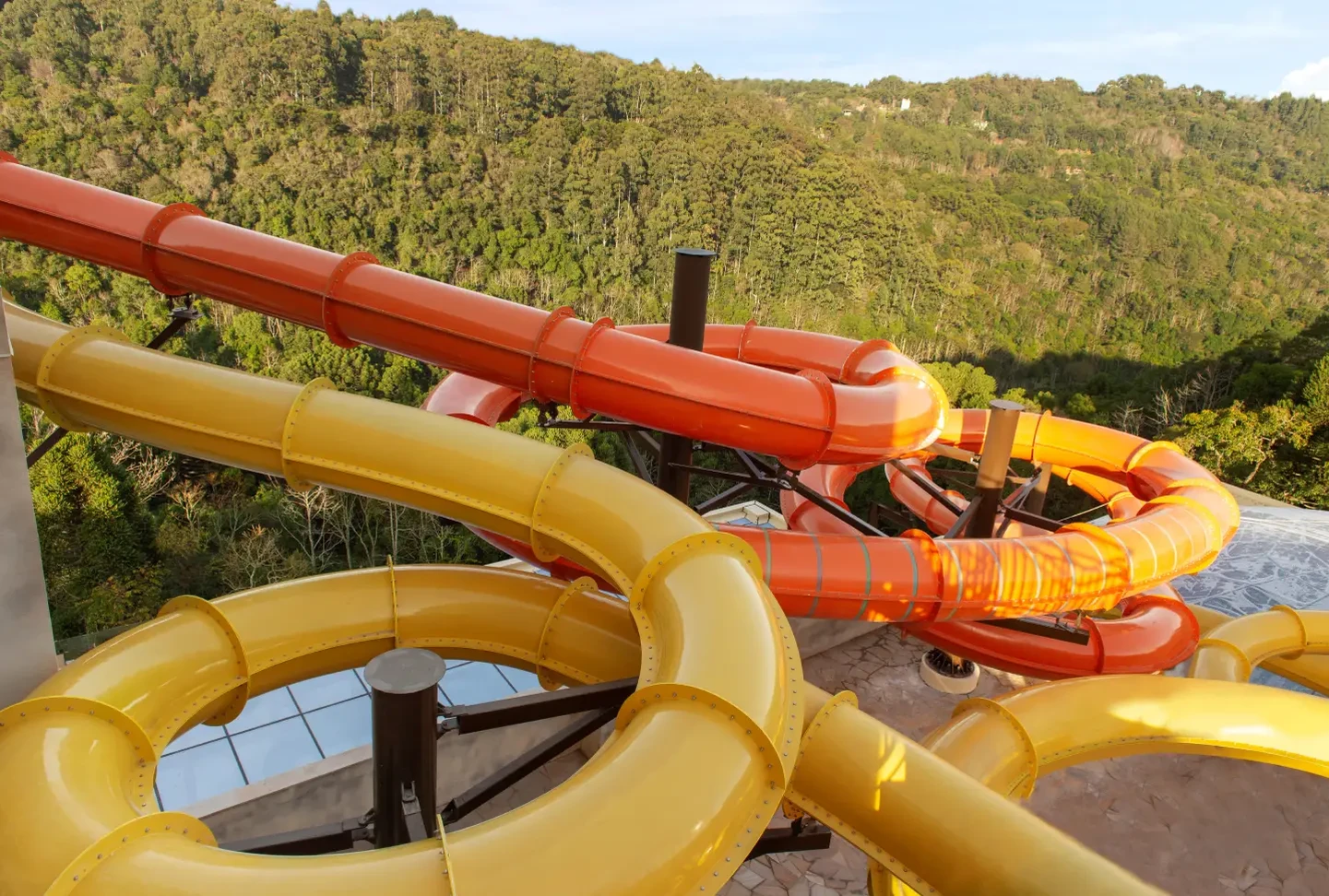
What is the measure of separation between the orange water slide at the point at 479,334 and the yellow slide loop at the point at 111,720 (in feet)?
10.5

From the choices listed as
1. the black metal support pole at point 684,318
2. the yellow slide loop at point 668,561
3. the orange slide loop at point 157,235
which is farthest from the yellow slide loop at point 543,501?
the orange slide loop at point 157,235

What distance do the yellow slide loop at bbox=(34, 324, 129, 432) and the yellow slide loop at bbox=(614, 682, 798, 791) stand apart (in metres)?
4.32

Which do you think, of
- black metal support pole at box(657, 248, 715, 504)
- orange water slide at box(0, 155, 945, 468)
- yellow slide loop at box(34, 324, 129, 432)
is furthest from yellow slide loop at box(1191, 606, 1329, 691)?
yellow slide loop at box(34, 324, 129, 432)

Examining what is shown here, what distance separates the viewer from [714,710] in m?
3.74

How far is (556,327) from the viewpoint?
6.20 m

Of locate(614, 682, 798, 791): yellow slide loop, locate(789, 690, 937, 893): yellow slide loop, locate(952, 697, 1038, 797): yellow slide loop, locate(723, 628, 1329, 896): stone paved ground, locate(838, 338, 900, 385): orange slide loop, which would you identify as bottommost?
locate(723, 628, 1329, 896): stone paved ground

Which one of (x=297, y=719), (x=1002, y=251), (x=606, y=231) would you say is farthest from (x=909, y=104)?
(x=297, y=719)

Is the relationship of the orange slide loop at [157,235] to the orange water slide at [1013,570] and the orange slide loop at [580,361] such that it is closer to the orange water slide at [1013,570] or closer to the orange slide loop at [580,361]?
the orange water slide at [1013,570]

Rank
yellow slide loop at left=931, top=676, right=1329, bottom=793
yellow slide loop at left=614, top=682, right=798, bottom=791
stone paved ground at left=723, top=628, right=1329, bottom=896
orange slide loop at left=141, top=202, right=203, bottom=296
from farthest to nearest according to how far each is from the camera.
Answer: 1. stone paved ground at left=723, top=628, right=1329, bottom=896
2. orange slide loop at left=141, top=202, right=203, bottom=296
3. yellow slide loop at left=931, top=676, right=1329, bottom=793
4. yellow slide loop at left=614, top=682, right=798, bottom=791

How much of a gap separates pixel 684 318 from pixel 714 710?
12.4ft

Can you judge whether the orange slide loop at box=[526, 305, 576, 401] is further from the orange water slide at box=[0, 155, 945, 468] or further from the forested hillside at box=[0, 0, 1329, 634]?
the forested hillside at box=[0, 0, 1329, 634]

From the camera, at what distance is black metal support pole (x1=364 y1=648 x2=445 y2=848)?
12.6 feet

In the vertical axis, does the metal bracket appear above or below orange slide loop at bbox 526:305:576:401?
below

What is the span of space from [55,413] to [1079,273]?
59278 millimetres
